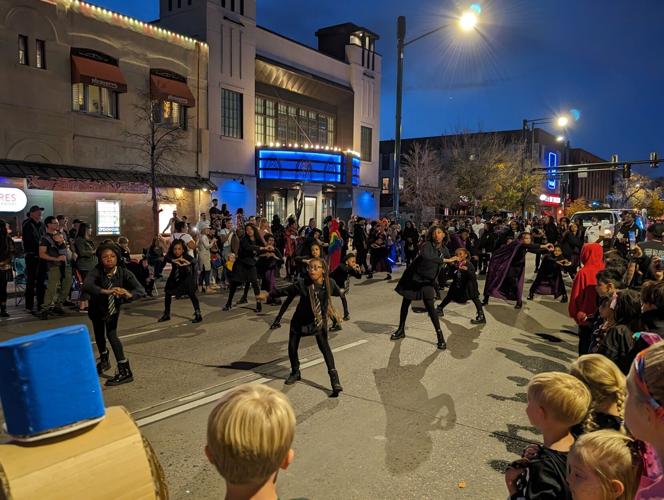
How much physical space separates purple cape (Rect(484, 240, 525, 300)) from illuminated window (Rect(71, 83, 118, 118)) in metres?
15.3

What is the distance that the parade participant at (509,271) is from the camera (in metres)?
11.8

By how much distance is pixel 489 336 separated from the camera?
9.12 meters

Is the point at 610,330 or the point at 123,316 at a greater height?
the point at 610,330

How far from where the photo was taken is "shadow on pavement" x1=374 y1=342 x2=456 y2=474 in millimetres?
4477

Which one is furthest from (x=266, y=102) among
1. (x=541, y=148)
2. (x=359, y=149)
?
(x=541, y=148)

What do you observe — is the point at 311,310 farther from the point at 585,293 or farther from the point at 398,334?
the point at 585,293

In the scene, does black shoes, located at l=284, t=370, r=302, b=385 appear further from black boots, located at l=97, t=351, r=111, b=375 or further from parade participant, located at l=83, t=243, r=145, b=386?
black boots, located at l=97, t=351, r=111, b=375

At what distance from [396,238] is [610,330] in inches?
650

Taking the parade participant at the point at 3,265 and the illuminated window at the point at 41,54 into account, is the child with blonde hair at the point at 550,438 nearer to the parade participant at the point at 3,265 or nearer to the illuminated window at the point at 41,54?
the parade participant at the point at 3,265

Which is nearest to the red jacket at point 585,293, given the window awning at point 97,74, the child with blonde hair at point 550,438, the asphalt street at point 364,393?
the asphalt street at point 364,393

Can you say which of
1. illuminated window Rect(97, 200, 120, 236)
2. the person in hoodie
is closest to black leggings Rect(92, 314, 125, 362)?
the person in hoodie

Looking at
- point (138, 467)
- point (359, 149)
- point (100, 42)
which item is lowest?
point (138, 467)

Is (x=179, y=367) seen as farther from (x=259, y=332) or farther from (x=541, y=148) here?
(x=541, y=148)

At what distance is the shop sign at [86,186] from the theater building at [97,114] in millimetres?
38
